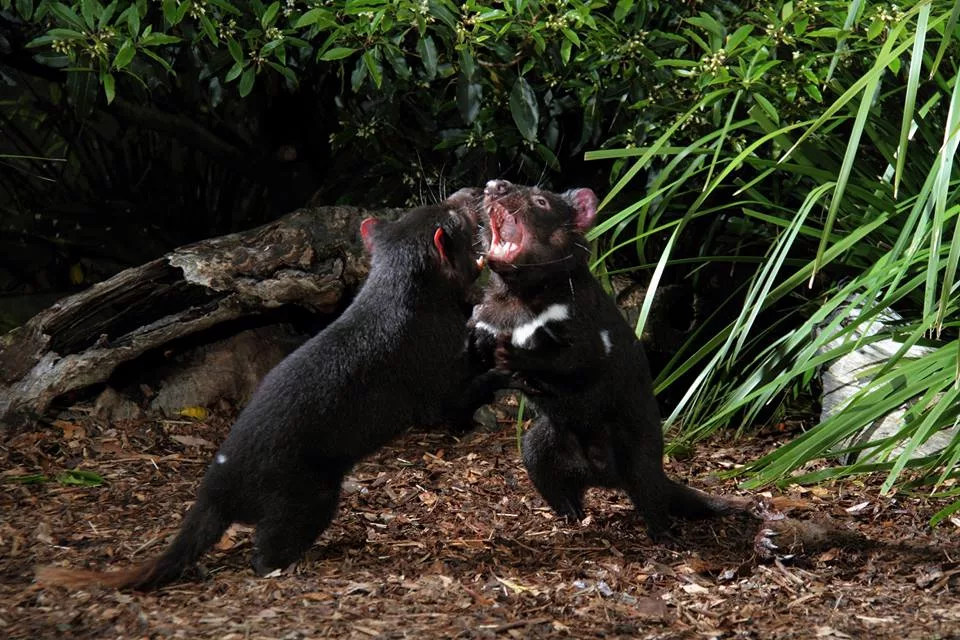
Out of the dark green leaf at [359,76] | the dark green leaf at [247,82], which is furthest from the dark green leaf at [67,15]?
the dark green leaf at [359,76]

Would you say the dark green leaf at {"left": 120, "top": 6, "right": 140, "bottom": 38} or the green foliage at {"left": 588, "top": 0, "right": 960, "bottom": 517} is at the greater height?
the dark green leaf at {"left": 120, "top": 6, "right": 140, "bottom": 38}

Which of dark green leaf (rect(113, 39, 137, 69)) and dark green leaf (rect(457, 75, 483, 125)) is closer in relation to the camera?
dark green leaf (rect(113, 39, 137, 69))

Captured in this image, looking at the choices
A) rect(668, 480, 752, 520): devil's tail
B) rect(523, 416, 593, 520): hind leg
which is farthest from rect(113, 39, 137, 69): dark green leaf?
rect(668, 480, 752, 520): devil's tail

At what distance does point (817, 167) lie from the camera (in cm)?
370

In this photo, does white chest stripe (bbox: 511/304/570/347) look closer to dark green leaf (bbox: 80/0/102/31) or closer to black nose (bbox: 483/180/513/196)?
black nose (bbox: 483/180/513/196)

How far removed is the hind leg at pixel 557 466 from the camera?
3.30 metres

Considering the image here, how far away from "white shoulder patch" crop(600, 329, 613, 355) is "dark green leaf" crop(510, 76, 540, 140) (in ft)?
2.63

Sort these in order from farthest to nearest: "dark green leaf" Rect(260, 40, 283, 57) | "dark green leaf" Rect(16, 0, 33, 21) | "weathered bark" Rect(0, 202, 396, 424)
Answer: "weathered bark" Rect(0, 202, 396, 424) < "dark green leaf" Rect(260, 40, 283, 57) < "dark green leaf" Rect(16, 0, 33, 21)

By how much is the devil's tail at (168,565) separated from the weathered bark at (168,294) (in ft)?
3.91

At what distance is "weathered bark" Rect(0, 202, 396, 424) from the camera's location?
3.88m

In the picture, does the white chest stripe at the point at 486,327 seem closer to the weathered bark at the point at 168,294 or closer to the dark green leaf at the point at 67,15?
the weathered bark at the point at 168,294

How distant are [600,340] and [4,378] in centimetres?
210

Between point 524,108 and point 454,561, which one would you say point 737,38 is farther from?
point 454,561

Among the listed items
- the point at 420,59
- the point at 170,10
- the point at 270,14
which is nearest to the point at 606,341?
the point at 420,59
